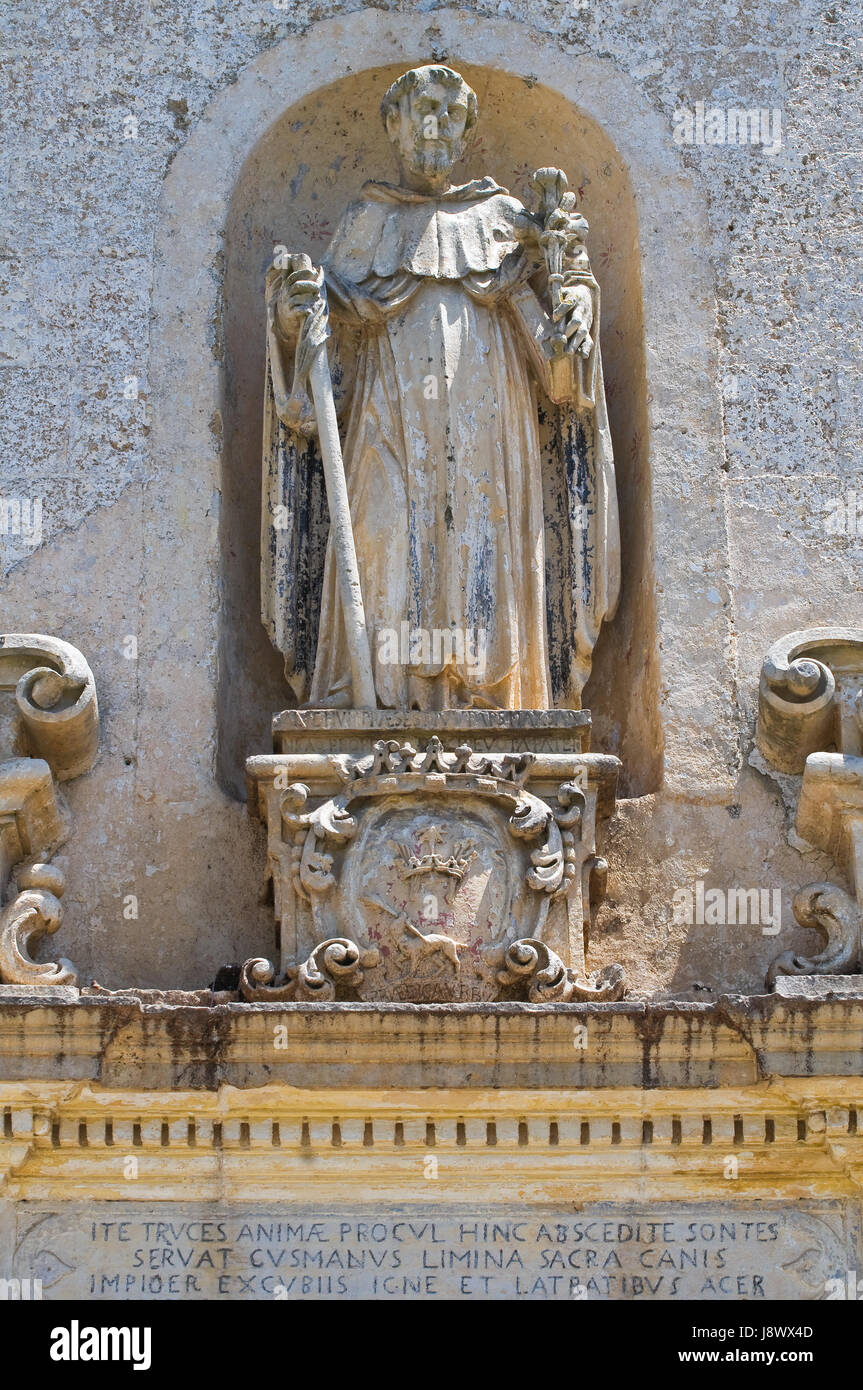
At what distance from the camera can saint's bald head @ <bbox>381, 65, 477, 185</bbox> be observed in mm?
10211

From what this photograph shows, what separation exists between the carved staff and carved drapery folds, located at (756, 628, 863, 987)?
136 centimetres

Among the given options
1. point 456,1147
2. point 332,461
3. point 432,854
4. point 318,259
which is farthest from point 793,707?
point 318,259

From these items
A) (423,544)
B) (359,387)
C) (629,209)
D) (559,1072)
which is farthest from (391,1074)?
(629,209)

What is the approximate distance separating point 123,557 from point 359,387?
106 centimetres

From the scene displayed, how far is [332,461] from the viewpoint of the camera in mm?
9625

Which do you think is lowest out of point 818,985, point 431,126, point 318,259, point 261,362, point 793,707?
point 818,985

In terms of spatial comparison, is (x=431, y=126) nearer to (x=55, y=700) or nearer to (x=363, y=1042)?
(x=55, y=700)

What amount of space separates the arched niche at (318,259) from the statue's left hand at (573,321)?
446mm

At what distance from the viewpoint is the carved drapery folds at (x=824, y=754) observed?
8.98m

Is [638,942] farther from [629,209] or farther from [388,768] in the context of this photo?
[629,209]

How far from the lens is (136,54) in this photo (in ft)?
35.0

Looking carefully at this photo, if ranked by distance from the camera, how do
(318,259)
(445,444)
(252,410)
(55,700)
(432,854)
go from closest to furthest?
1. (432,854)
2. (55,700)
3. (445,444)
4. (252,410)
5. (318,259)

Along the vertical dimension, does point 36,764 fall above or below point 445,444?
below

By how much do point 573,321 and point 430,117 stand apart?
1.00 m
